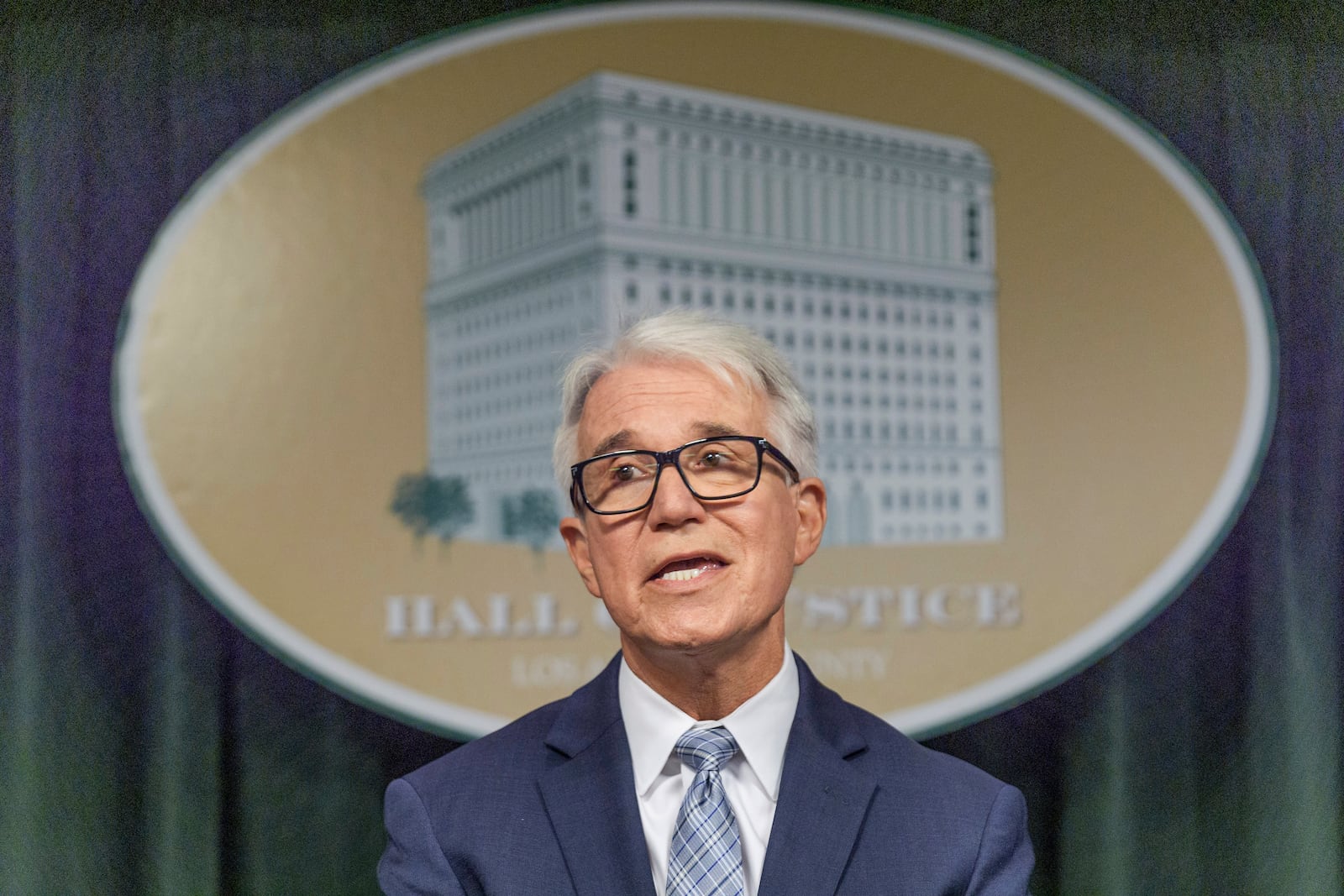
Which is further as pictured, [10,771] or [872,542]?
[872,542]

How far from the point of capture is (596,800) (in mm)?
1327

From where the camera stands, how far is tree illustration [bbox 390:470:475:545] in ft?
8.31

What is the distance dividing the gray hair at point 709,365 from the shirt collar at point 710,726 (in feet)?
0.86

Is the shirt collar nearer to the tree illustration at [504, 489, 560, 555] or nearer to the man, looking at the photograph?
the man

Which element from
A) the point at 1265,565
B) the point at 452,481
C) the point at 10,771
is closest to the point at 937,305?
the point at 1265,565

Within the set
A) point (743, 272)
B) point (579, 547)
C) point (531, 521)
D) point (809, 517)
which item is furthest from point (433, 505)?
point (809, 517)

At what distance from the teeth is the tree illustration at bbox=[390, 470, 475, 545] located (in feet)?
4.39

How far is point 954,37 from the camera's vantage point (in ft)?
8.79

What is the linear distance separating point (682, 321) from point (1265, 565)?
1.78 metres

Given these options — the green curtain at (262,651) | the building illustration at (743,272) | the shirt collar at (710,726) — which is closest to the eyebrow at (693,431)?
the shirt collar at (710,726)

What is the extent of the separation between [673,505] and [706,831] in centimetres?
35

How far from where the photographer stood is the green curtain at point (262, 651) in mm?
2383

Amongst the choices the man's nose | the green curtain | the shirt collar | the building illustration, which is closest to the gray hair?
the man's nose

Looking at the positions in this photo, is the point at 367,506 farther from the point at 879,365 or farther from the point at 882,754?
the point at 882,754
